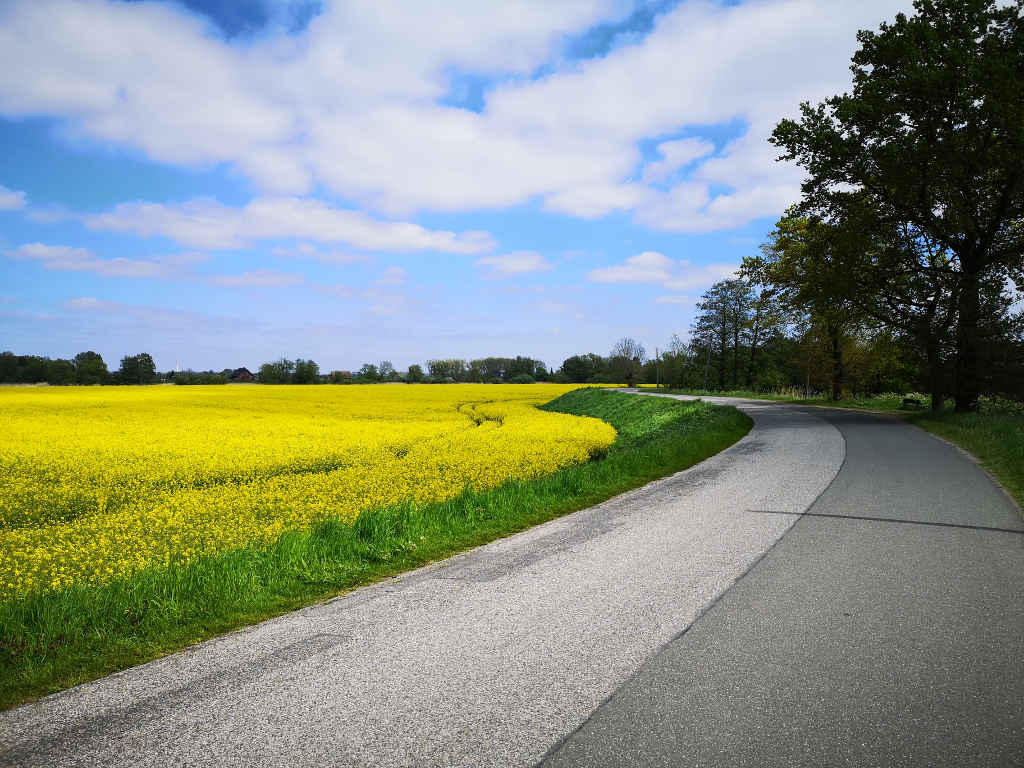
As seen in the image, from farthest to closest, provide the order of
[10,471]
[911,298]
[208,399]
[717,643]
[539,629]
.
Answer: [208,399] → [911,298] → [10,471] → [539,629] → [717,643]

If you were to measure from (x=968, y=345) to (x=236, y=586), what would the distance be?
76.5 ft

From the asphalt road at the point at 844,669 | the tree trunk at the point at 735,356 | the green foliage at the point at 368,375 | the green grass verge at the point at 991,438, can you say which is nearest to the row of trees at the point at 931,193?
the green grass verge at the point at 991,438

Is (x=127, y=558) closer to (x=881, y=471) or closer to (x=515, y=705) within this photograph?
(x=515, y=705)

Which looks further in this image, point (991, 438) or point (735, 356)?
point (735, 356)

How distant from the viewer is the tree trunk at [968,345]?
1903 centimetres

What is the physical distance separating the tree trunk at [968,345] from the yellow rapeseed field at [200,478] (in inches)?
485

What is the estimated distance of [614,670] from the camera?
10.9ft

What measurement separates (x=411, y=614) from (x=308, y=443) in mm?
13444

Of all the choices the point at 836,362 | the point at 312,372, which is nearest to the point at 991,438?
the point at 836,362

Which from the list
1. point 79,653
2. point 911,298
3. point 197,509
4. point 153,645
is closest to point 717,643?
point 153,645

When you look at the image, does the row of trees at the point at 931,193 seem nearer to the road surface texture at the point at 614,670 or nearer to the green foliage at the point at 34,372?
the road surface texture at the point at 614,670

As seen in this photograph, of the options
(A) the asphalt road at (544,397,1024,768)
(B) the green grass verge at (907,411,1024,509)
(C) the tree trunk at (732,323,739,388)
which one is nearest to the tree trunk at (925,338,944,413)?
(B) the green grass verge at (907,411,1024,509)

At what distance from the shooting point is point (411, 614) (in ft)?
13.7

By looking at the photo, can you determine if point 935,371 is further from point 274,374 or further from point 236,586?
point 274,374
